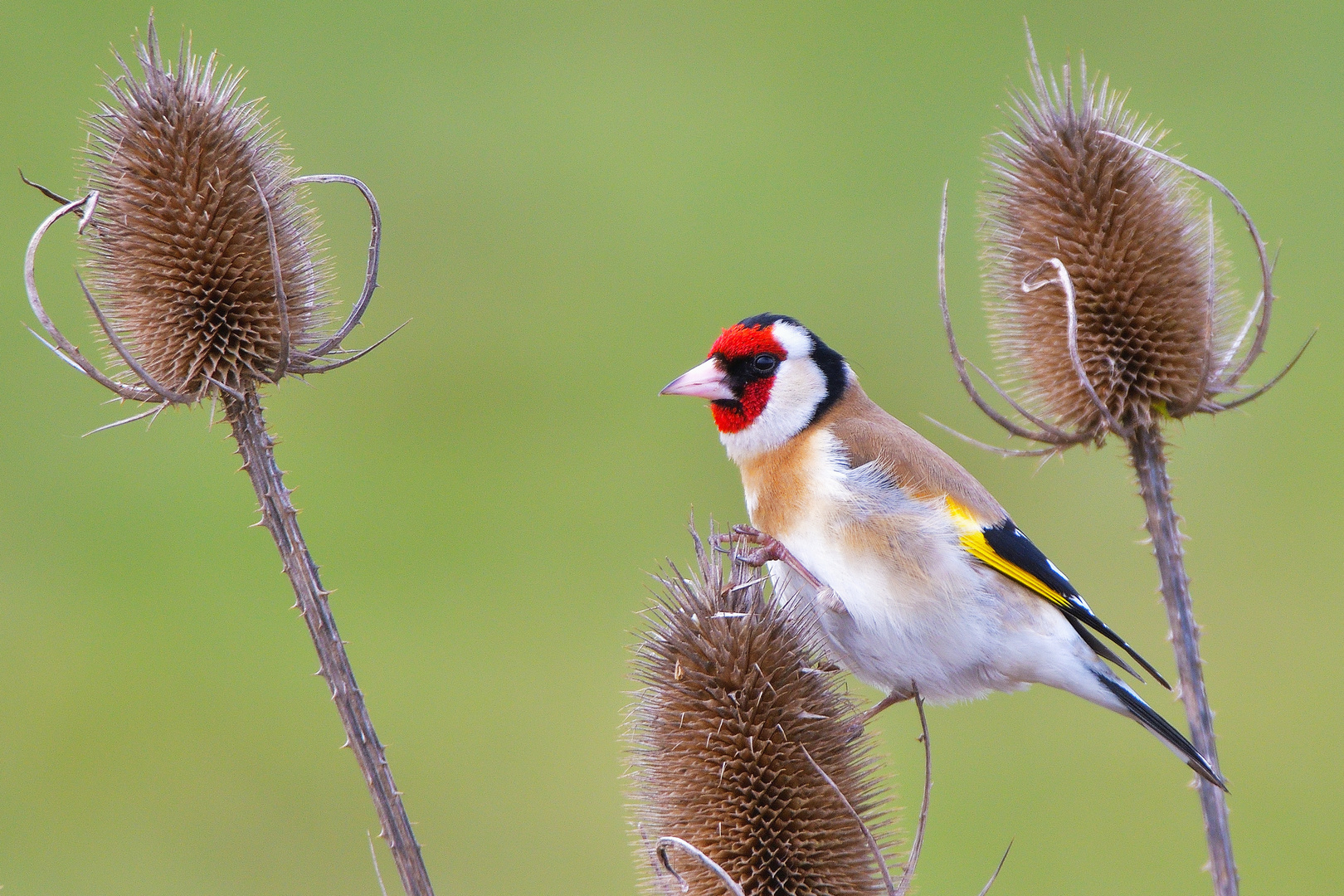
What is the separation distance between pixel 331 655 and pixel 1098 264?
2.55 meters

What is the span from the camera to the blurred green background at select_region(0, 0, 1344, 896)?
830 centimetres

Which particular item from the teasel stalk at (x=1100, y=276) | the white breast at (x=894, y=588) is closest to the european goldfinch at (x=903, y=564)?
the white breast at (x=894, y=588)

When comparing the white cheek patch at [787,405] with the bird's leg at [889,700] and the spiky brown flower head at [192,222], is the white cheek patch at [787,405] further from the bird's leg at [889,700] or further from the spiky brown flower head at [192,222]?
the spiky brown flower head at [192,222]

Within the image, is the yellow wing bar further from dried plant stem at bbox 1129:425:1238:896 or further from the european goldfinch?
dried plant stem at bbox 1129:425:1238:896

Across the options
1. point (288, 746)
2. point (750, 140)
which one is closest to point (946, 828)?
point (288, 746)

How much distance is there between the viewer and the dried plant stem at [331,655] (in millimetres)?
2621

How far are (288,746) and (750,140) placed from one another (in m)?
7.58

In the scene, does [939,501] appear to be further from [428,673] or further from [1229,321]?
[428,673]

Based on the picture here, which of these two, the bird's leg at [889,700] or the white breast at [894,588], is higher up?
the white breast at [894,588]

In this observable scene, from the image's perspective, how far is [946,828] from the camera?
820 cm

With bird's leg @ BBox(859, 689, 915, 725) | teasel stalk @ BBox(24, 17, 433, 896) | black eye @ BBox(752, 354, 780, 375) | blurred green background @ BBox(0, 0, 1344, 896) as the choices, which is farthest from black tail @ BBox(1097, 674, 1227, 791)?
blurred green background @ BBox(0, 0, 1344, 896)

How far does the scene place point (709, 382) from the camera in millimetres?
4012

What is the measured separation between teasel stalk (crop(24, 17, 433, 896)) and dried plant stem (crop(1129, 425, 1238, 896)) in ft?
6.96

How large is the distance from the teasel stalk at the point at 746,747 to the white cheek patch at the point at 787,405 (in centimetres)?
100
